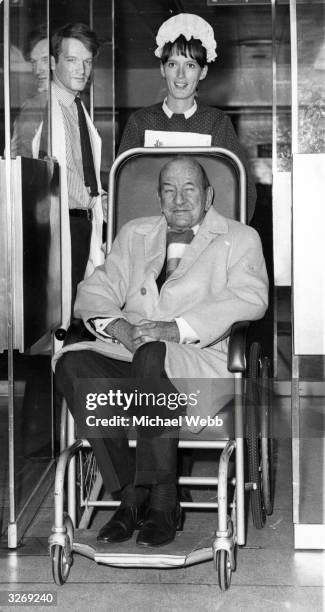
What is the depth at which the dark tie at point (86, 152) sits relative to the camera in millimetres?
4426

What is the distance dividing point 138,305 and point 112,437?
51 cm

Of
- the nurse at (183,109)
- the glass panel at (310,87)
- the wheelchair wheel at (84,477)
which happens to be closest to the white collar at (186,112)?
the nurse at (183,109)

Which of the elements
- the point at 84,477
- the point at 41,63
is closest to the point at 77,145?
the point at 41,63

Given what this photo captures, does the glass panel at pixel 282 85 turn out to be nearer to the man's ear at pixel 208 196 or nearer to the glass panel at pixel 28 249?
the man's ear at pixel 208 196

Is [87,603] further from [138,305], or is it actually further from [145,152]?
[145,152]

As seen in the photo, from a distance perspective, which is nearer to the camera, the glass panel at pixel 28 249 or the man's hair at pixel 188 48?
the glass panel at pixel 28 249

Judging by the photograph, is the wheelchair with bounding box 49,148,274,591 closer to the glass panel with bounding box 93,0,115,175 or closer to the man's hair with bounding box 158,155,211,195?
the man's hair with bounding box 158,155,211,195

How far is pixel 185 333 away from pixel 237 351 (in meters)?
0.27

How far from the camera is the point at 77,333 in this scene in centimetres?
332

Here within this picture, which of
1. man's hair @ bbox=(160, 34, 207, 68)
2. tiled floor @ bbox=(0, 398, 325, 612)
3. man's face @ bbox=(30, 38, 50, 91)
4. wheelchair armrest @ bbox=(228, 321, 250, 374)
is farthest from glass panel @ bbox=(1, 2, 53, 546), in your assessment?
wheelchair armrest @ bbox=(228, 321, 250, 374)

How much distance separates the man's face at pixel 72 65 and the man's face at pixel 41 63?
0.40m

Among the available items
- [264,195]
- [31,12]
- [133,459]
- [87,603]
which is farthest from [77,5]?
[87,603]

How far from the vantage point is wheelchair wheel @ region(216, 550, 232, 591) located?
2.84 m

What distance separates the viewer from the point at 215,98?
9.05 meters
